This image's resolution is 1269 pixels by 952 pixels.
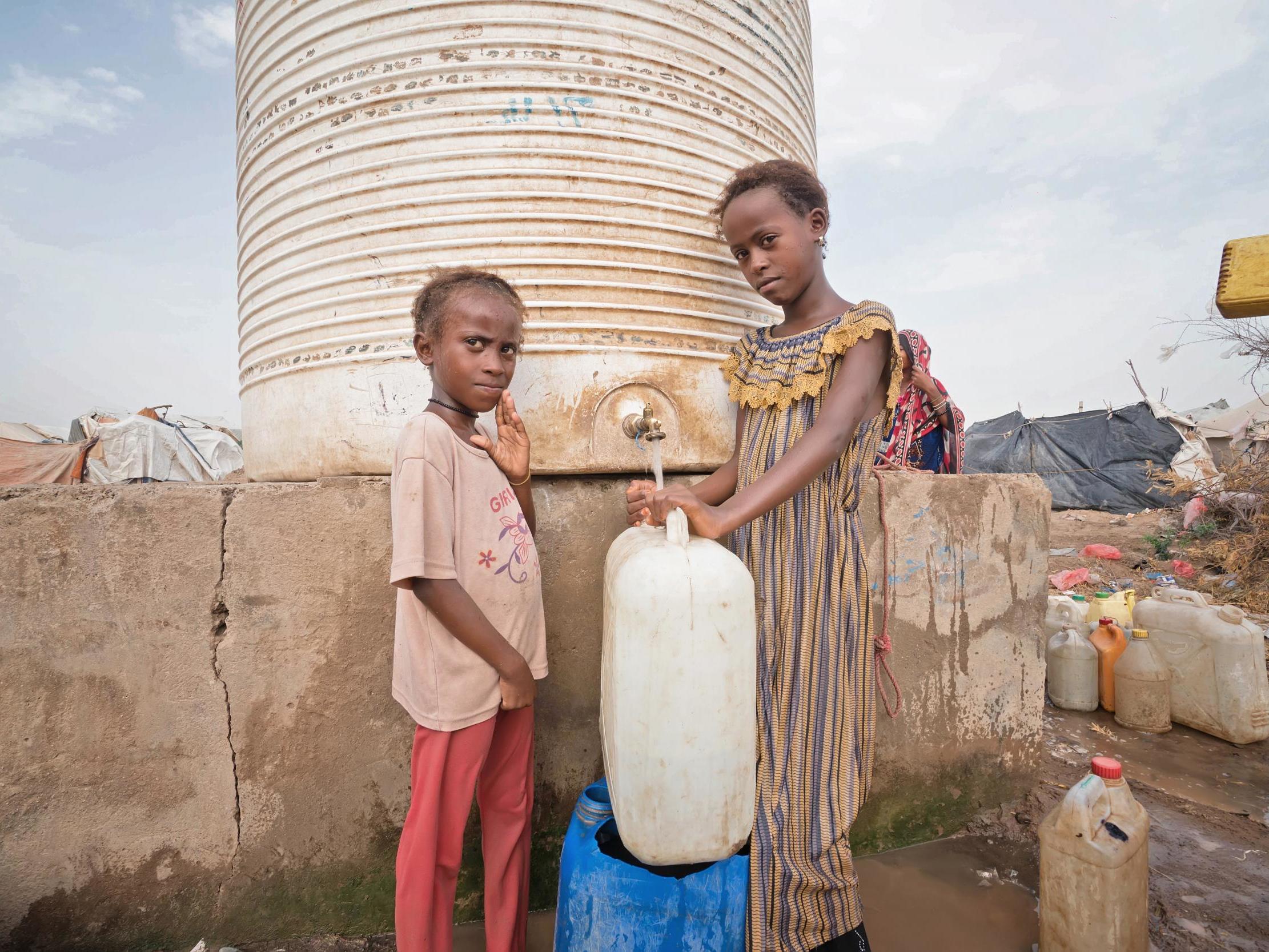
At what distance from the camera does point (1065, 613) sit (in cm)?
356

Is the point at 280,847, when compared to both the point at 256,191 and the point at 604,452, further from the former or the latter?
the point at 256,191

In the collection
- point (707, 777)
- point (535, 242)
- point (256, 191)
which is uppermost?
point (256, 191)

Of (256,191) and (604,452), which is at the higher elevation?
(256,191)

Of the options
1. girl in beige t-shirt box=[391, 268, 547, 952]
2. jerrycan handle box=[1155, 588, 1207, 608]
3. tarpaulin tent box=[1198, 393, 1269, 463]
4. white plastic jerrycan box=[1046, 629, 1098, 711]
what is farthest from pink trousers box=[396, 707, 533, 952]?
tarpaulin tent box=[1198, 393, 1269, 463]

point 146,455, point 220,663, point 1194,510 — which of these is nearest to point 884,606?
point 220,663

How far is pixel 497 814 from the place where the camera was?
1.45 m

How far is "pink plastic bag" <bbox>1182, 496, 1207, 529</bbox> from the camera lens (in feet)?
22.9

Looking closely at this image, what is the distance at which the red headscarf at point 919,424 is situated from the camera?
7.30ft

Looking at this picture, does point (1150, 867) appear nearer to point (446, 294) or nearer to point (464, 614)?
point (464, 614)

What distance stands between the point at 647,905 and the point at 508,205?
5.52 ft

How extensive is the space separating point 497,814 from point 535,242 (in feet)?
4.79

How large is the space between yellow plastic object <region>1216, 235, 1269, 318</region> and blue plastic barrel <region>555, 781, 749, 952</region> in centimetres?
133

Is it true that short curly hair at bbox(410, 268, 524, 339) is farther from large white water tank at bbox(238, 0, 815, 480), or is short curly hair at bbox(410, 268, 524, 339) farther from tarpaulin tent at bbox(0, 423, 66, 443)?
tarpaulin tent at bbox(0, 423, 66, 443)

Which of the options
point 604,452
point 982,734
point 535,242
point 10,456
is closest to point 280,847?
point 604,452
